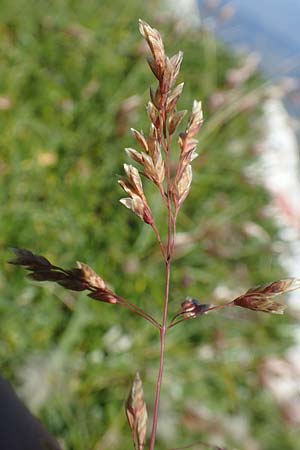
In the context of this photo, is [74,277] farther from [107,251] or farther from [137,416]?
[107,251]

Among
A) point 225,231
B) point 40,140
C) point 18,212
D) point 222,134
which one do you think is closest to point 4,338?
point 18,212

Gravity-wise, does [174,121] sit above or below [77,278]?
above

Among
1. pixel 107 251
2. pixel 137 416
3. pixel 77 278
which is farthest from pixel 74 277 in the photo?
pixel 107 251

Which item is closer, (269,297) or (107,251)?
(269,297)

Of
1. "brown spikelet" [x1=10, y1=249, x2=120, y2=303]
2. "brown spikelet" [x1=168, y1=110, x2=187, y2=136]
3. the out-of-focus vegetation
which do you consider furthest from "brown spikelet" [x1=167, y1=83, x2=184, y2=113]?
the out-of-focus vegetation

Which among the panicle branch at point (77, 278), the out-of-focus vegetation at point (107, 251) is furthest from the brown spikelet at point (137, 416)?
the out-of-focus vegetation at point (107, 251)

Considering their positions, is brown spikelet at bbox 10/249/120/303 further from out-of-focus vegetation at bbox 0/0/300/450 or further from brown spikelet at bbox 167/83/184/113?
out-of-focus vegetation at bbox 0/0/300/450

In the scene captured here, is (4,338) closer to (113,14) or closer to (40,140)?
(40,140)
